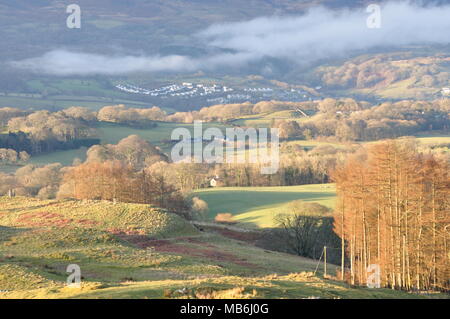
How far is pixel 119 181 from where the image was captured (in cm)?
9575

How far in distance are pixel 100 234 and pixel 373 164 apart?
2659cm

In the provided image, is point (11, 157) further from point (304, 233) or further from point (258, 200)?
point (304, 233)

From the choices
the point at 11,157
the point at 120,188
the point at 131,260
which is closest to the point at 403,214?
the point at 131,260

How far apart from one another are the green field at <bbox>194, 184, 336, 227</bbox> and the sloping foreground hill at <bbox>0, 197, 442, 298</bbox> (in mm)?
16227

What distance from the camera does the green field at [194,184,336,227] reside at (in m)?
97.9

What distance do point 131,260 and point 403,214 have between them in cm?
2256

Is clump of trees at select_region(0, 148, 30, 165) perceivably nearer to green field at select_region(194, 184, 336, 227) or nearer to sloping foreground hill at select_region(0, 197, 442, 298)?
green field at select_region(194, 184, 336, 227)

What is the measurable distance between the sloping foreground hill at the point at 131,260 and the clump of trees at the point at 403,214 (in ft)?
21.8

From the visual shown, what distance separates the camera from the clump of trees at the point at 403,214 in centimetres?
4962

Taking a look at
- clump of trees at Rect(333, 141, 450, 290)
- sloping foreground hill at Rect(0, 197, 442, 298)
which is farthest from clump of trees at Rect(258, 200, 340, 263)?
clump of trees at Rect(333, 141, 450, 290)

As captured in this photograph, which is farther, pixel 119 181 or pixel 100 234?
pixel 119 181
